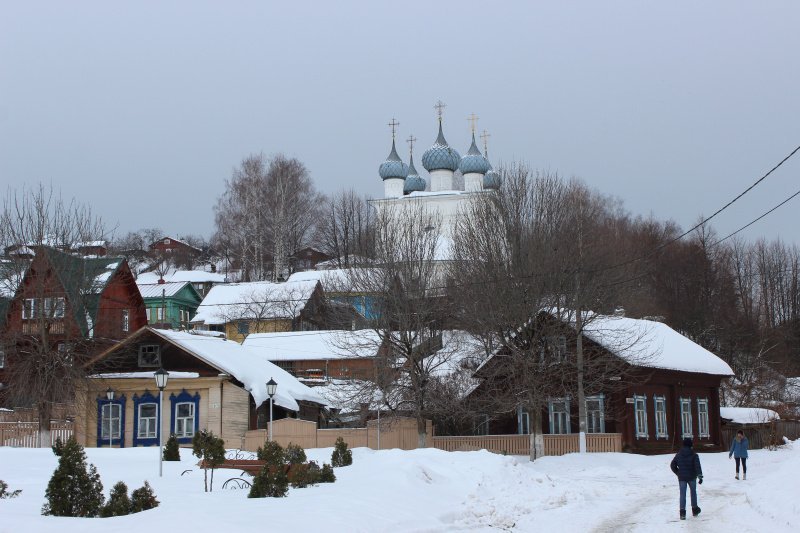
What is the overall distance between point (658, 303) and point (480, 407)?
126 ft

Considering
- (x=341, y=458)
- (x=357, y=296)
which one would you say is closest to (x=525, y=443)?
(x=357, y=296)

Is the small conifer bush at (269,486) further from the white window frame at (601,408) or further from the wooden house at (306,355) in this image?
the wooden house at (306,355)

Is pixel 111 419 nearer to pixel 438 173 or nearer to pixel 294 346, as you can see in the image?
pixel 294 346

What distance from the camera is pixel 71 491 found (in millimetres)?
13555

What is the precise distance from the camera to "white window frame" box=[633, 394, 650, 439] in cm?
3733

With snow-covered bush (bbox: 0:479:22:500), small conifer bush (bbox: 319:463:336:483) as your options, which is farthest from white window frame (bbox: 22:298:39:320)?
snow-covered bush (bbox: 0:479:22:500)

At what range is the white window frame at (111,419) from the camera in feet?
136

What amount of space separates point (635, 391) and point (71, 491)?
91.7 ft

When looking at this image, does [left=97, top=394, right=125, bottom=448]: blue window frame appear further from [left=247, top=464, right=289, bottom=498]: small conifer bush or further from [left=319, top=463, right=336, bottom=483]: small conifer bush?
[left=247, top=464, right=289, bottom=498]: small conifer bush

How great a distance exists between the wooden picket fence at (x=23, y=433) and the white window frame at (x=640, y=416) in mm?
23909

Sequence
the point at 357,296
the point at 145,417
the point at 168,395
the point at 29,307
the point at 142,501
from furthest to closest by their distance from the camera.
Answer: the point at 145,417, the point at 168,395, the point at 357,296, the point at 29,307, the point at 142,501

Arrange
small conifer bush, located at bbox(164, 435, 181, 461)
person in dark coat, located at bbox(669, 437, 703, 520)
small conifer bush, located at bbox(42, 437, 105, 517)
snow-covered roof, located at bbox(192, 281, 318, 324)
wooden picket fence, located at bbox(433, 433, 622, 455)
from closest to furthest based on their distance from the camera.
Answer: small conifer bush, located at bbox(42, 437, 105, 517) < person in dark coat, located at bbox(669, 437, 703, 520) < small conifer bush, located at bbox(164, 435, 181, 461) < wooden picket fence, located at bbox(433, 433, 622, 455) < snow-covered roof, located at bbox(192, 281, 318, 324)

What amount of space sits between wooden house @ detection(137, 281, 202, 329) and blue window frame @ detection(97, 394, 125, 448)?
42.0 metres

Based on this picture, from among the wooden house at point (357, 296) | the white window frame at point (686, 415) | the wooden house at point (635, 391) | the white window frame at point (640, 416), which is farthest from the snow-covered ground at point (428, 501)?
the white window frame at point (686, 415)
